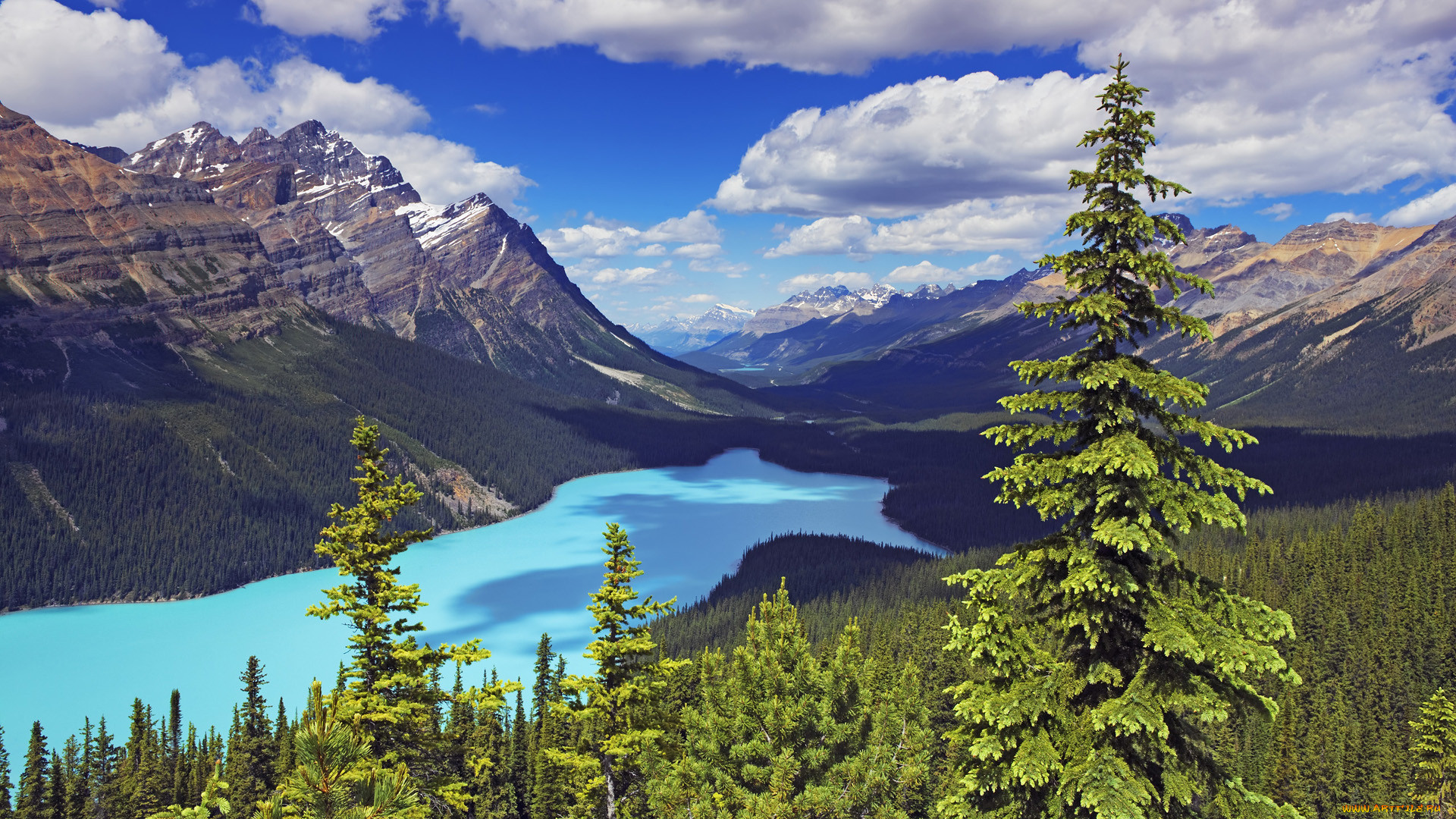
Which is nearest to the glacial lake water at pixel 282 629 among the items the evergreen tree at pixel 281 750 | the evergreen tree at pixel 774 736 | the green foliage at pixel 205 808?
the evergreen tree at pixel 281 750

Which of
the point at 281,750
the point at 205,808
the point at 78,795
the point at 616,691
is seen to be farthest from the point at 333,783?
the point at 78,795

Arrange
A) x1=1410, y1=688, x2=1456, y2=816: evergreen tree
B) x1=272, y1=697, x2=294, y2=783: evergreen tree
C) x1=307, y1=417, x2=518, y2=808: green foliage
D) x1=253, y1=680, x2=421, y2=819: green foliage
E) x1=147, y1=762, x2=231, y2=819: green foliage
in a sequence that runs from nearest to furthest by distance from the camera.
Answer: x1=147, y1=762, x2=231, y2=819: green foliage, x1=253, y1=680, x2=421, y2=819: green foliage, x1=307, y1=417, x2=518, y2=808: green foliage, x1=1410, y1=688, x2=1456, y2=816: evergreen tree, x1=272, y1=697, x2=294, y2=783: evergreen tree

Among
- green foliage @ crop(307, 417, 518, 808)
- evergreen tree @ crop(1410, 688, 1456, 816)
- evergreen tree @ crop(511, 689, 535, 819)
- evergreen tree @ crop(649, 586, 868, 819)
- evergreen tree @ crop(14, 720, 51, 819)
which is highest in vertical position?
green foliage @ crop(307, 417, 518, 808)

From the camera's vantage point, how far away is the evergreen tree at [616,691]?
22.4m

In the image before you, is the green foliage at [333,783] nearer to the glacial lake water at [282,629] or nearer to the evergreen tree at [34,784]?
the evergreen tree at [34,784]

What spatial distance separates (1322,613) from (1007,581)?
93.8 metres

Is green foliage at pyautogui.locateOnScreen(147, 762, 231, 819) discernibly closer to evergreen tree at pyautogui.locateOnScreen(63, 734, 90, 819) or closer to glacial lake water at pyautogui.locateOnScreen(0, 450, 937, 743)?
evergreen tree at pyautogui.locateOnScreen(63, 734, 90, 819)

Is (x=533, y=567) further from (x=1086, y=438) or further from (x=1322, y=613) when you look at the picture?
(x=1086, y=438)

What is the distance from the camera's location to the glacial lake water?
93438 mm

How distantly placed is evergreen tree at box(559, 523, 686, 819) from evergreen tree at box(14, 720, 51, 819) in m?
53.4

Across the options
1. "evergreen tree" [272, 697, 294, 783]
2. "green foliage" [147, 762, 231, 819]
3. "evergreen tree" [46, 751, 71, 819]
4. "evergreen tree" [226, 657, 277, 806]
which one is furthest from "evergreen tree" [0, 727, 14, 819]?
"green foliage" [147, 762, 231, 819]

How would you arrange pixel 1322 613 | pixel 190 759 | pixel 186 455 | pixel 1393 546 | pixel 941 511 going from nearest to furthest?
pixel 190 759, pixel 1322 613, pixel 1393 546, pixel 186 455, pixel 941 511

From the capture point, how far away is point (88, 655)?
106188mm

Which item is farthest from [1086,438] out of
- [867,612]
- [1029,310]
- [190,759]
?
[867,612]
